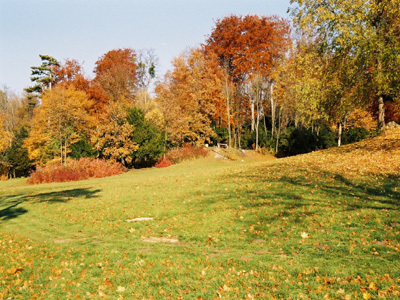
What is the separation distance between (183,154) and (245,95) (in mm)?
16547

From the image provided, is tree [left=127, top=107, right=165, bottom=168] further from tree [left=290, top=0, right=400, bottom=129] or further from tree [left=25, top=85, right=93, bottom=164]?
tree [left=290, top=0, right=400, bottom=129]

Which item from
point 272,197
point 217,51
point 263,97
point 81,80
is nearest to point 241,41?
point 217,51

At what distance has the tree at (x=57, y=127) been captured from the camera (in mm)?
35094

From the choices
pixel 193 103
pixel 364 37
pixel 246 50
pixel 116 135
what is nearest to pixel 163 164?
pixel 116 135

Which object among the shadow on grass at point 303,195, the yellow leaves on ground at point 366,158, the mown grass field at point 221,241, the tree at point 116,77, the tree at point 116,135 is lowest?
the mown grass field at point 221,241

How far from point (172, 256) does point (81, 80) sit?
48.6 meters

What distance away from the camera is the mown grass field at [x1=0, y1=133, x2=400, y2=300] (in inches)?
228

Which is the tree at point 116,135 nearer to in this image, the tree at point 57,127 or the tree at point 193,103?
the tree at point 57,127

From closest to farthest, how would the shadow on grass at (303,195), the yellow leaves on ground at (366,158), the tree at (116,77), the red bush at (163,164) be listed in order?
1. the shadow on grass at (303,195)
2. the yellow leaves on ground at (366,158)
3. the red bush at (163,164)
4. the tree at (116,77)

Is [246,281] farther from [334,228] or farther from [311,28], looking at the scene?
[311,28]

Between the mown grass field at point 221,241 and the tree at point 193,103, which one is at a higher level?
the tree at point 193,103

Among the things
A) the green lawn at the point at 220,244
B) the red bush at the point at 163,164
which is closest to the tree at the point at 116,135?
the red bush at the point at 163,164

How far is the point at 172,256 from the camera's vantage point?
24.7 ft

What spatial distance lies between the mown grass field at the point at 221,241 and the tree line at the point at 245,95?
640 centimetres
